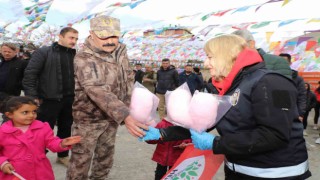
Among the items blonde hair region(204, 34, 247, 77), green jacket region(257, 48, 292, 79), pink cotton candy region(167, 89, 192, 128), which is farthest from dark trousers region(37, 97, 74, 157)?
blonde hair region(204, 34, 247, 77)

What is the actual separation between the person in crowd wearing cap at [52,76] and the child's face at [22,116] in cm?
137

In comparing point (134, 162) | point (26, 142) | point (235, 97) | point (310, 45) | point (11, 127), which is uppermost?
point (235, 97)

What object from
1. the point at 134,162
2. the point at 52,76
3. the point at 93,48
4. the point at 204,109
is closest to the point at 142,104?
the point at 204,109

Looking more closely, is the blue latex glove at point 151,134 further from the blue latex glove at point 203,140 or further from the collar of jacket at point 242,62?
the collar of jacket at point 242,62

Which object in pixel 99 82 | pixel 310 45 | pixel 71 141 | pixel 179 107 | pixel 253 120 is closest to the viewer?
pixel 253 120

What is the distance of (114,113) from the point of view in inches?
88.7

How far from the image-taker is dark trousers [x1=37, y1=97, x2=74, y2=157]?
4.07 meters

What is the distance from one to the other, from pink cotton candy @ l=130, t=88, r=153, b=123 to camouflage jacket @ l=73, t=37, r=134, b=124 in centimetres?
21

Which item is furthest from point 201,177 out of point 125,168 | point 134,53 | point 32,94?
point 134,53

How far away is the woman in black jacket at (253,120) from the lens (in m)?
1.50

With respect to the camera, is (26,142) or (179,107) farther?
(26,142)

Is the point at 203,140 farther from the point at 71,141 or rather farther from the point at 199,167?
the point at 71,141

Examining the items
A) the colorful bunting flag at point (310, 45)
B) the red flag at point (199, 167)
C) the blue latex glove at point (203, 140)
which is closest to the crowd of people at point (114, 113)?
the blue latex glove at point (203, 140)

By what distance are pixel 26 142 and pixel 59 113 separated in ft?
6.30
